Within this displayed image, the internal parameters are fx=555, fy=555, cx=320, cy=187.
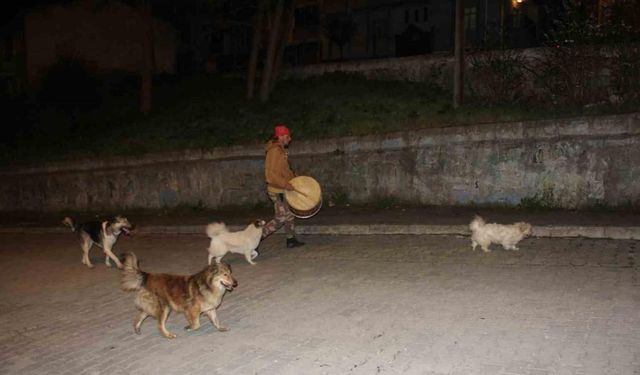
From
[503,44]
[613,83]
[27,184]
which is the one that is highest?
[503,44]

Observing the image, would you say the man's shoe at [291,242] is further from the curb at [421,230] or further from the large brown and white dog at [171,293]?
the large brown and white dog at [171,293]

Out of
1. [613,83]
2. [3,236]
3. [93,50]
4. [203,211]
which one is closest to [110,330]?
[203,211]

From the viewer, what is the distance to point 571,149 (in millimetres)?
11484

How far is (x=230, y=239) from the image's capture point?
8.95 meters

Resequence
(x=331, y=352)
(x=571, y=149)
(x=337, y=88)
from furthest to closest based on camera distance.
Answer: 1. (x=337, y=88)
2. (x=571, y=149)
3. (x=331, y=352)

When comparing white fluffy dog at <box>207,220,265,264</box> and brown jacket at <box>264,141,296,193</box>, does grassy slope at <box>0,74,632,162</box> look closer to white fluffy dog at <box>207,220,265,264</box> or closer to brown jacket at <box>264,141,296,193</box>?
brown jacket at <box>264,141,296,193</box>

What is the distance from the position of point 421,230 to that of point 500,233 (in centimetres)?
Result: 212

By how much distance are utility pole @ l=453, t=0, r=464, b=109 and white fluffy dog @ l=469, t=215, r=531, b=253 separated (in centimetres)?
668

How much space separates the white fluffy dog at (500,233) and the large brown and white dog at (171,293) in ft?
15.2

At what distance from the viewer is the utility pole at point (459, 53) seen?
14320 mm

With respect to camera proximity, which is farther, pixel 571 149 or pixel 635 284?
pixel 571 149

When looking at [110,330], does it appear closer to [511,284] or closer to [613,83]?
[511,284]

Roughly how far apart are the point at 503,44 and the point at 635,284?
10.9m

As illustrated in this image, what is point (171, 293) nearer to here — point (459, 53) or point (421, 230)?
point (421, 230)
